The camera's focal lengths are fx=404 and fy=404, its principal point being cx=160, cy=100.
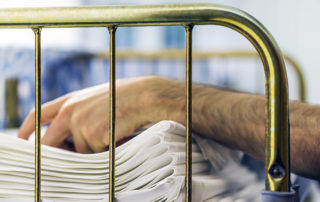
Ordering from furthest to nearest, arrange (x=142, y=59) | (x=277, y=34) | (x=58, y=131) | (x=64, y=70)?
(x=277, y=34) → (x=142, y=59) → (x=64, y=70) → (x=58, y=131)

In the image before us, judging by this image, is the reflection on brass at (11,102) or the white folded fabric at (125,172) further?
the reflection on brass at (11,102)

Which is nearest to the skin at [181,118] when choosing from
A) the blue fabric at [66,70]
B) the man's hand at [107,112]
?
the man's hand at [107,112]

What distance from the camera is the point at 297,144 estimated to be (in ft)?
2.01

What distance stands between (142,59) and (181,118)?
1839mm

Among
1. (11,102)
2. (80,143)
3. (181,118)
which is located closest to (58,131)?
(80,143)

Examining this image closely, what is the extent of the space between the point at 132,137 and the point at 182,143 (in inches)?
3.4

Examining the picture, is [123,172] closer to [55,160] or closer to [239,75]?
[55,160]

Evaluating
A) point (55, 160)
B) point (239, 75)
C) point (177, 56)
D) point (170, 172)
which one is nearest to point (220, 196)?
point (170, 172)

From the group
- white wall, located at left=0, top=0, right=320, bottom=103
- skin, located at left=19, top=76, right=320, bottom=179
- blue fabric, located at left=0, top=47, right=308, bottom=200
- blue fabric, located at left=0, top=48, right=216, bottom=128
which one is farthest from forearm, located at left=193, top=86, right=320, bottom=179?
white wall, located at left=0, top=0, right=320, bottom=103

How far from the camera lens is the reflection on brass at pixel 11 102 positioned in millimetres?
2016

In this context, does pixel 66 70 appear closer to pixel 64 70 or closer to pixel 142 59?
pixel 64 70

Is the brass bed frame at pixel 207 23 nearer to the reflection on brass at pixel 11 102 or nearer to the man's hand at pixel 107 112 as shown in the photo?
the man's hand at pixel 107 112

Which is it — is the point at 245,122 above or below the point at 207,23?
below

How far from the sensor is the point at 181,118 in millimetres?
635
